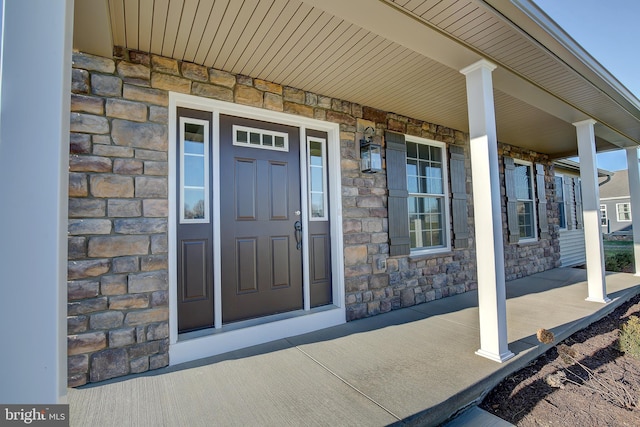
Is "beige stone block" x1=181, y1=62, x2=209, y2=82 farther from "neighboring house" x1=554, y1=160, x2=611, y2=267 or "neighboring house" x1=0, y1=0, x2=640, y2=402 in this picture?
"neighboring house" x1=554, y1=160, x2=611, y2=267

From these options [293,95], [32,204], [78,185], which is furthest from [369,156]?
[32,204]

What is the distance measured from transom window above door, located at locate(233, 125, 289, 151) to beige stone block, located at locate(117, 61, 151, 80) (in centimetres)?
81

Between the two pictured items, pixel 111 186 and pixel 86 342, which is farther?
pixel 111 186

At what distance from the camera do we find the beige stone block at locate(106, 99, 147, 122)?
2.24 m

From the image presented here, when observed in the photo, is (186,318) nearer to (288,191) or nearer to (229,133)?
(288,191)

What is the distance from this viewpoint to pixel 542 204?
6156 mm

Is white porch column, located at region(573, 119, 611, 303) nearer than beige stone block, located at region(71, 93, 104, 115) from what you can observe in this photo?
No

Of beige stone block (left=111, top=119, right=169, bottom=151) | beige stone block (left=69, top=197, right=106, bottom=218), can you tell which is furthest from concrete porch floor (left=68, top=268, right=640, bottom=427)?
beige stone block (left=111, top=119, right=169, bottom=151)

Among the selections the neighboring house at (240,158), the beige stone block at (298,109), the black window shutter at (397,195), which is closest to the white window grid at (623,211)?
the neighboring house at (240,158)

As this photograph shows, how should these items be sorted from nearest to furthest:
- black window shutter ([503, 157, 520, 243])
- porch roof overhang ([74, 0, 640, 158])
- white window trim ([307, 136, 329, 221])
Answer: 1. porch roof overhang ([74, 0, 640, 158])
2. white window trim ([307, 136, 329, 221])
3. black window shutter ([503, 157, 520, 243])

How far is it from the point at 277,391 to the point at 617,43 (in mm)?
6799

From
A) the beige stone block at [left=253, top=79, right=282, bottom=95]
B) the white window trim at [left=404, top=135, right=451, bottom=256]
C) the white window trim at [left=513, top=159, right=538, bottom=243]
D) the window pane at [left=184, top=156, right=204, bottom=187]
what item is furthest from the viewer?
the white window trim at [left=513, top=159, right=538, bottom=243]

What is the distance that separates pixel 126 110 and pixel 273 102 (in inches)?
50.1

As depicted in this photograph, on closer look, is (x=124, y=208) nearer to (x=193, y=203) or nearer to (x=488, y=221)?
(x=193, y=203)
